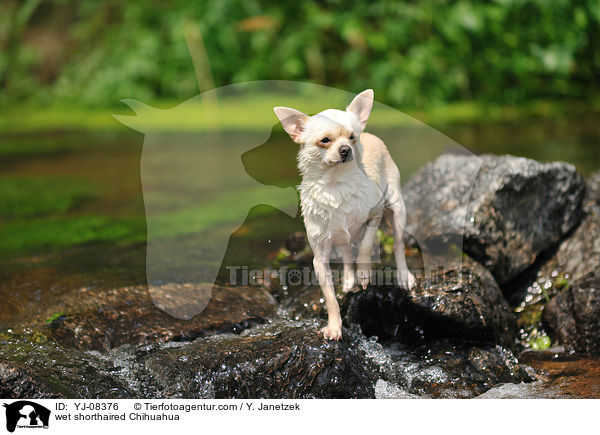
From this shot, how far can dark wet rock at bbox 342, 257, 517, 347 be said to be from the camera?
382cm

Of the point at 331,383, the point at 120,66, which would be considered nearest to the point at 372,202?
the point at 331,383

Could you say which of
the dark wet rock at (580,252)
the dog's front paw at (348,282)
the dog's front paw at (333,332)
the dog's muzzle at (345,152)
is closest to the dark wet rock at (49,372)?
the dog's front paw at (333,332)

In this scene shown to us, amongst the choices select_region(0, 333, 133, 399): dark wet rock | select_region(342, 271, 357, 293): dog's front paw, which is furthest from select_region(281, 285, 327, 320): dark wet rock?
select_region(0, 333, 133, 399): dark wet rock

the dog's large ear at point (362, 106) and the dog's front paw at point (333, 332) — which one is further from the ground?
the dog's large ear at point (362, 106)

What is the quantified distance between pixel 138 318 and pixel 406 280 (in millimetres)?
1691

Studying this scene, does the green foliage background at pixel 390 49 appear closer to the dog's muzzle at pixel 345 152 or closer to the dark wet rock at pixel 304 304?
the dark wet rock at pixel 304 304

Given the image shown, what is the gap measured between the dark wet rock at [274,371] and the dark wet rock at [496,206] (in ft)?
4.42

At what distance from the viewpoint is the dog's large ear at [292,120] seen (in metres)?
2.91

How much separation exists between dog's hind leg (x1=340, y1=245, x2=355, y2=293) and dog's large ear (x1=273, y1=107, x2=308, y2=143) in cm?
87

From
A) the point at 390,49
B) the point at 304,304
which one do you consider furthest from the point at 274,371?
the point at 390,49

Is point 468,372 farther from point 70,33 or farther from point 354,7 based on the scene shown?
point 70,33
